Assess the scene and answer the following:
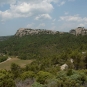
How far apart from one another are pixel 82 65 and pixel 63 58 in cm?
1440

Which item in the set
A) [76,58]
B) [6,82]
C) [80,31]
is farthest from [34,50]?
[6,82]

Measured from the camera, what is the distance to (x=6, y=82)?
2652cm

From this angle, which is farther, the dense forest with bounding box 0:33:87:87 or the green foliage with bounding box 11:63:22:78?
the green foliage with bounding box 11:63:22:78

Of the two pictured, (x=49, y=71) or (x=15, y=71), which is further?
(x=15, y=71)

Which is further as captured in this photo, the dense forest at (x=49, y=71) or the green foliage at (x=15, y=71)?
the green foliage at (x=15, y=71)

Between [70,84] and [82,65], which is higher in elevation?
[70,84]

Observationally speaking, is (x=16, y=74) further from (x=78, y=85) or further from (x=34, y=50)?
(x=34, y=50)

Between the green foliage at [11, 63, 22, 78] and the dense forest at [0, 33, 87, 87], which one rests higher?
the dense forest at [0, 33, 87, 87]

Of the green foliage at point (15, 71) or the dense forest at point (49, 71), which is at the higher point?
the dense forest at point (49, 71)

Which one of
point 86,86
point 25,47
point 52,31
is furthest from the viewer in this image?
point 52,31

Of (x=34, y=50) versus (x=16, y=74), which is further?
(x=34, y=50)

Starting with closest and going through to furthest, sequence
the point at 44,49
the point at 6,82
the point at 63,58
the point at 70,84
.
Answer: the point at 70,84 → the point at 6,82 → the point at 63,58 → the point at 44,49

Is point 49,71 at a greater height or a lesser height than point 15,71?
greater

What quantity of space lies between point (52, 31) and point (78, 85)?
543 feet
